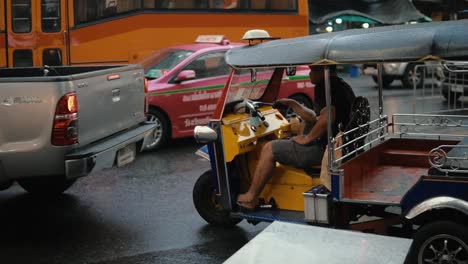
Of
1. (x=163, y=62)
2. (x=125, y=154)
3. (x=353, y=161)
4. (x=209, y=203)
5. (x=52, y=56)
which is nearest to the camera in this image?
(x=353, y=161)

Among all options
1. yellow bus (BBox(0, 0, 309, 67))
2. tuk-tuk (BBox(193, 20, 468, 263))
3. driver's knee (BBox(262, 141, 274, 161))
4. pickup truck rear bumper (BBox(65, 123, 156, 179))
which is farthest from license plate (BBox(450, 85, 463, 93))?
driver's knee (BBox(262, 141, 274, 161))

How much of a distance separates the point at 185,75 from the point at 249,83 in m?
4.50

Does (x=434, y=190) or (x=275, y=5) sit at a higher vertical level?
(x=275, y=5)

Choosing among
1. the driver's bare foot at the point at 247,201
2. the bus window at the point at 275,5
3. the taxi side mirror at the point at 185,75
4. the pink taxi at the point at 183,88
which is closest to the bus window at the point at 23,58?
the pink taxi at the point at 183,88

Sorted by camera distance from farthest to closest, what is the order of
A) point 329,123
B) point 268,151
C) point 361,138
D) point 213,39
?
1. point 213,39
2. point 268,151
3. point 361,138
4. point 329,123

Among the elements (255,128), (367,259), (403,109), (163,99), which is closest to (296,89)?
(163,99)

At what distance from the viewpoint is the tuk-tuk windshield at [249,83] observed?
19.7ft

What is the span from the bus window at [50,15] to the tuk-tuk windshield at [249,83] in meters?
8.41

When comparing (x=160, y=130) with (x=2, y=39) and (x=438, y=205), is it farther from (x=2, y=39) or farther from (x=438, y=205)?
(x=438, y=205)

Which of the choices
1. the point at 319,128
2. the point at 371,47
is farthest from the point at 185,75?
the point at 371,47

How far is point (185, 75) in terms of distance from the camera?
10.6 metres

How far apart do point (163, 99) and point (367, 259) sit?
27.3 feet

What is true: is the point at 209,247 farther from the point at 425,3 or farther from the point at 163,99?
the point at 425,3

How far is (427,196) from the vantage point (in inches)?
180
